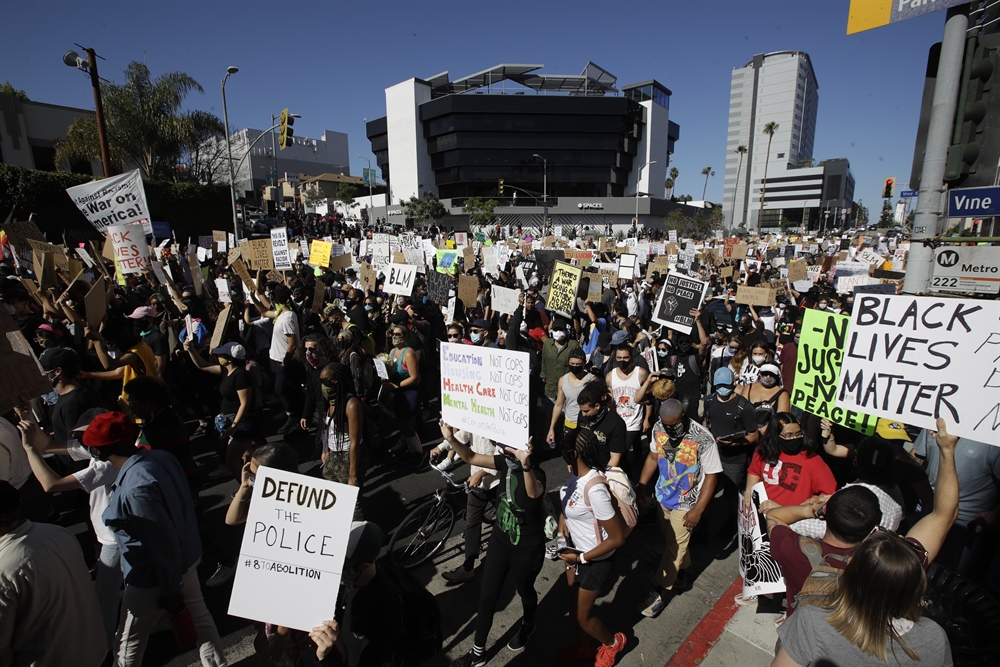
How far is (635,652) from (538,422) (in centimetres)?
375

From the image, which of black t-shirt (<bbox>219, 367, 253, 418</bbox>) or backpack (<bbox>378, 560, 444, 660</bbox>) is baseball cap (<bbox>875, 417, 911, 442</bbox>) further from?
black t-shirt (<bbox>219, 367, 253, 418</bbox>)

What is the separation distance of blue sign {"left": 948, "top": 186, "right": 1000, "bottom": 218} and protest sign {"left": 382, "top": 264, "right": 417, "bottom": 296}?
7.19 meters

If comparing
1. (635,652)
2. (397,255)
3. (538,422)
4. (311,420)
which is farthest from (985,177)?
(397,255)

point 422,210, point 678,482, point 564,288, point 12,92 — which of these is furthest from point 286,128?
point 422,210

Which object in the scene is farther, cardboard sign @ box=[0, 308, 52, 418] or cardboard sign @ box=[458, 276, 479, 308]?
cardboard sign @ box=[458, 276, 479, 308]

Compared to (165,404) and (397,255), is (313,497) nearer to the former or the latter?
(165,404)

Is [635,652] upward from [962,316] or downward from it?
downward

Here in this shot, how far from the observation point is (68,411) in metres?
4.32

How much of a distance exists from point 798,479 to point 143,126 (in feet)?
113

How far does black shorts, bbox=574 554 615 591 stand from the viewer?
10.3 feet

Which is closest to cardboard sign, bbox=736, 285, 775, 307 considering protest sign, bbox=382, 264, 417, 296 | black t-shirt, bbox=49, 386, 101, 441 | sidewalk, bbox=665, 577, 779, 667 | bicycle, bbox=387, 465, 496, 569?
protest sign, bbox=382, 264, 417, 296

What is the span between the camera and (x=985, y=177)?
3951 millimetres

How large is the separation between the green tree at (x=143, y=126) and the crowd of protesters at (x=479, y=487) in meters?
24.8

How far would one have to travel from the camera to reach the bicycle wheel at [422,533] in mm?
4512
